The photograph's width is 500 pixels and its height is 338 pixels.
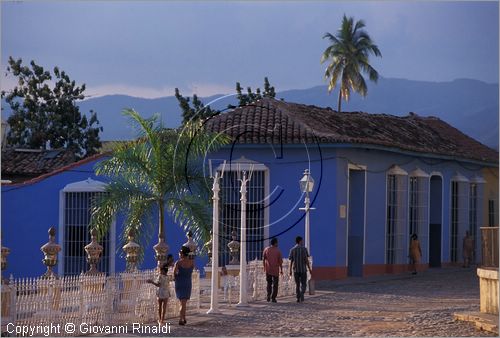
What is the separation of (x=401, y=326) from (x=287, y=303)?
5.04 m

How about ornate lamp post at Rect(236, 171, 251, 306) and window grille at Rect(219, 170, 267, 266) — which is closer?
ornate lamp post at Rect(236, 171, 251, 306)

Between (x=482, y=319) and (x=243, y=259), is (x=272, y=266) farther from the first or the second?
(x=482, y=319)

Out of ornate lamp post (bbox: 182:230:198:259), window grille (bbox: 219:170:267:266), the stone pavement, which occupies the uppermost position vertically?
window grille (bbox: 219:170:267:266)

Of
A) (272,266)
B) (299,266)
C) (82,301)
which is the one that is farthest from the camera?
(299,266)

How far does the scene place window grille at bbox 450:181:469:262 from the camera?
33.4 metres

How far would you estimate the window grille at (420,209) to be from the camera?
1219 inches

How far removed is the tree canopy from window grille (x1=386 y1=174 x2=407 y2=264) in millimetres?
16023

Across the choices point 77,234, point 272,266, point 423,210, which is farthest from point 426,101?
point 272,266

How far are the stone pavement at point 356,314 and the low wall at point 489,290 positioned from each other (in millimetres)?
561

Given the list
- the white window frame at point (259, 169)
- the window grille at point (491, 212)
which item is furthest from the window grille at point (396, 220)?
the window grille at point (491, 212)

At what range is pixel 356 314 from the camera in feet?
57.1

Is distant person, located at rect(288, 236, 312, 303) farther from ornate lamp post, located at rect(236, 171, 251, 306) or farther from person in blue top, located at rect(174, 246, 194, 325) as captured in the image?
person in blue top, located at rect(174, 246, 194, 325)

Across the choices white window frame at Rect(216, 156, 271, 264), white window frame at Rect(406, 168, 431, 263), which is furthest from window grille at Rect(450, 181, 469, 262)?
white window frame at Rect(216, 156, 271, 264)

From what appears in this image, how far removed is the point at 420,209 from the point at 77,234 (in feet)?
34.7
